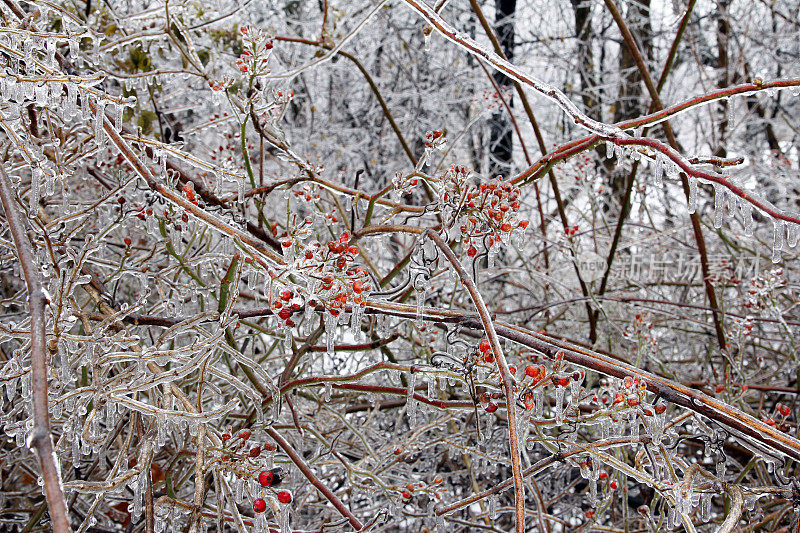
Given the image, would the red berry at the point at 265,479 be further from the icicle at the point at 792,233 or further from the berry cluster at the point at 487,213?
the icicle at the point at 792,233

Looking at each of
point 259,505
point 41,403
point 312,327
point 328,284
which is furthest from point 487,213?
point 41,403

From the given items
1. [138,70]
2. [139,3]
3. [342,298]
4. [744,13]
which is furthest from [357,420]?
[744,13]

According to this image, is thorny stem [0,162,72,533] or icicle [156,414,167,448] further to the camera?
icicle [156,414,167,448]

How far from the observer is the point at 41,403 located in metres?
0.52

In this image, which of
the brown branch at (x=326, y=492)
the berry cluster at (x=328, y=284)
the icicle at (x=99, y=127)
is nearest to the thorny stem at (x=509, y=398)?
the berry cluster at (x=328, y=284)

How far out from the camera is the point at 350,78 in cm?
415

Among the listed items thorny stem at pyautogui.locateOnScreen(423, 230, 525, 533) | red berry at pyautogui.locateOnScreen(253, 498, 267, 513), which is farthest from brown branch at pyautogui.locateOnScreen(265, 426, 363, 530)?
thorny stem at pyautogui.locateOnScreen(423, 230, 525, 533)

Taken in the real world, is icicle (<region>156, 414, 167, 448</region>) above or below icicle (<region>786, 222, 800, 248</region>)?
below

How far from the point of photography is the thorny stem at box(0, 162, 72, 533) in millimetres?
469

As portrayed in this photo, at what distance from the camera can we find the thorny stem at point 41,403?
1.54 ft

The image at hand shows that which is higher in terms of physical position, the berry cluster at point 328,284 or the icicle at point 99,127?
the icicle at point 99,127

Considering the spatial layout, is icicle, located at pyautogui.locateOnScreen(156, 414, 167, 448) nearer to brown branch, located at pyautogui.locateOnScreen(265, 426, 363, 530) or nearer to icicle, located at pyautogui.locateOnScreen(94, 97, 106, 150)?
brown branch, located at pyautogui.locateOnScreen(265, 426, 363, 530)

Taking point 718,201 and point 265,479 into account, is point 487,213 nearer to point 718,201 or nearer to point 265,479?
point 718,201

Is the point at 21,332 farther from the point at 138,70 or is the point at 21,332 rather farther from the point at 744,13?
the point at 744,13
